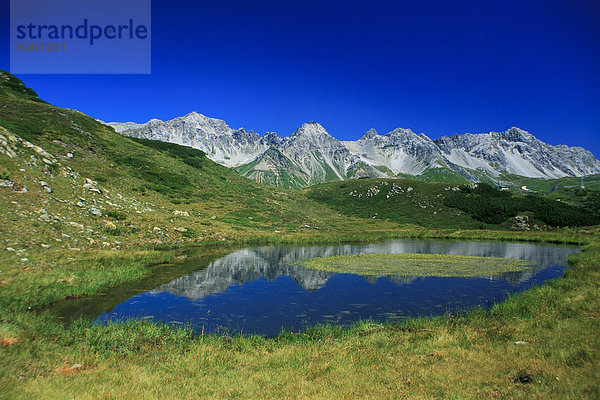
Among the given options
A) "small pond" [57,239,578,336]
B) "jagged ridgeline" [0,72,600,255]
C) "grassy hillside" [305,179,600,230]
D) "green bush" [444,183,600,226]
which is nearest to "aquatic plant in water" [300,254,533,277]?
"small pond" [57,239,578,336]

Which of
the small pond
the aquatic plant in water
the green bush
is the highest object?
the green bush

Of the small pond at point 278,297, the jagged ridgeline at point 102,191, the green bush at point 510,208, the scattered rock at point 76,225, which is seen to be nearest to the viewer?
the small pond at point 278,297

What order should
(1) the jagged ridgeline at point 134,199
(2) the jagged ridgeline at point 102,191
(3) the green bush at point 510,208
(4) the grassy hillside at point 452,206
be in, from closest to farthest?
(2) the jagged ridgeline at point 102,191 → (1) the jagged ridgeline at point 134,199 → (3) the green bush at point 510,208 → (4) the grassy hillside at point 452,206

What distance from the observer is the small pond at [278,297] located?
832 inches

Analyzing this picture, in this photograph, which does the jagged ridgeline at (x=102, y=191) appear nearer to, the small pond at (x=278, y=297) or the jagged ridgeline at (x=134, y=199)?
the jagged ridgeline at (x=134, y=199)

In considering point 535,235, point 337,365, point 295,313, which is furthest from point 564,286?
point 535,235

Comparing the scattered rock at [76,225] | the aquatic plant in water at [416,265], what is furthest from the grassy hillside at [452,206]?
the scattered rock at [76,225]

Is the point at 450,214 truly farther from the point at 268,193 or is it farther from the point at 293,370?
the point at 293,370

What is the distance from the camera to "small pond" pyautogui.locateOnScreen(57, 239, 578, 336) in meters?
21.1

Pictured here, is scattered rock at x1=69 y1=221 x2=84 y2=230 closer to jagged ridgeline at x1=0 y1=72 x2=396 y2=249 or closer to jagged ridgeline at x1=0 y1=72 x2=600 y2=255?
jagged ridgeline at x1=0 y1=72 x2=396 y2=249

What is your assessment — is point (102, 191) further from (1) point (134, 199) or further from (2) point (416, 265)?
(2) point (416, 265)

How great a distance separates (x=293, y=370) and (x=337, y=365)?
1.72 metres

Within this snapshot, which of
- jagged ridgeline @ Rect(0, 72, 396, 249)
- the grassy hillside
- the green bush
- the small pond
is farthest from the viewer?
the grassy hillside

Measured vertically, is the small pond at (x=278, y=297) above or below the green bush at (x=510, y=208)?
below
